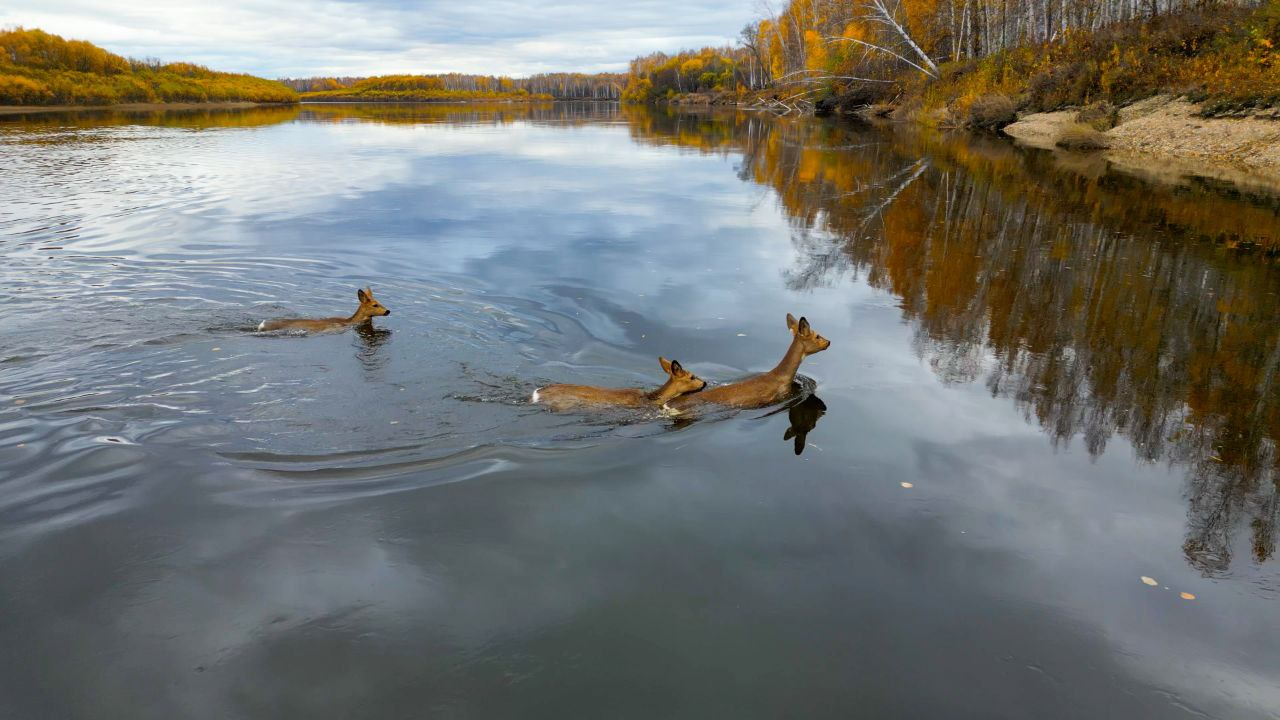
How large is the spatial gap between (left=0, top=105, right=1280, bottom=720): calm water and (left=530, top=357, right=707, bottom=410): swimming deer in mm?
265

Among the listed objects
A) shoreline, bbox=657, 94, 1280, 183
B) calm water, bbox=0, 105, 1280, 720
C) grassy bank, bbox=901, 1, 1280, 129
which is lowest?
calm water, bbox=0, 105, 1280, 720

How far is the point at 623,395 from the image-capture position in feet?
29.6

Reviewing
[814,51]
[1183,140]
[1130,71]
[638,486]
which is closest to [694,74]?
[814,51]

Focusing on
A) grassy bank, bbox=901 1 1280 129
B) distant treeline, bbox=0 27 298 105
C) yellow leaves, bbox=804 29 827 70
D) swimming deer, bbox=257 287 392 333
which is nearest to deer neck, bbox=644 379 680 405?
swimming deer, bbox=257 287 392 333

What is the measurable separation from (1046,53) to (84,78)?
12131cm

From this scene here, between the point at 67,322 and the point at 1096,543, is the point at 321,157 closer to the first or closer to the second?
the point at 67,322

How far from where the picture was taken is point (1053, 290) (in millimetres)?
13570

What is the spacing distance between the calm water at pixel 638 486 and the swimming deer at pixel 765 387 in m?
0.28

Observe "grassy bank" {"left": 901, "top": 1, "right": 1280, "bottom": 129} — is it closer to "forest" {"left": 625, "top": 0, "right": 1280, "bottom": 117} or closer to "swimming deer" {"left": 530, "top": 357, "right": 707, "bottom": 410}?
"forest" {"left": 625, "top": 0, "right": 1280, "bottom": 117}

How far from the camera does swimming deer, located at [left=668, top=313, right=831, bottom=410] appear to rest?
366 inches

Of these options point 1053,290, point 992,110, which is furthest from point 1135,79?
point 1053,290

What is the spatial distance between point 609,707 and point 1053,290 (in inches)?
475

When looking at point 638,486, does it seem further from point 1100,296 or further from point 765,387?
point 1100,296

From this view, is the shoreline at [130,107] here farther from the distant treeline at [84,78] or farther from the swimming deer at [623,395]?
the swimming deer at [623,395]
